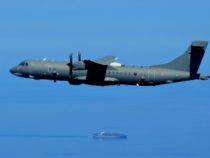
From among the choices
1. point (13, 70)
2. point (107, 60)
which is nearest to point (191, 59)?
point (107, 60)

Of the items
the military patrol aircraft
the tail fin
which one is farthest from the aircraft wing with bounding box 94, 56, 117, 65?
the tail fin

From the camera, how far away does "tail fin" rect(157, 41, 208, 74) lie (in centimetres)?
13462

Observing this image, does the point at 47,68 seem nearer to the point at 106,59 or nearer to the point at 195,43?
→ the point at 106,59

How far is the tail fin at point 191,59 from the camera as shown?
135 meters

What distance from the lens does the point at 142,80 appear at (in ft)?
435

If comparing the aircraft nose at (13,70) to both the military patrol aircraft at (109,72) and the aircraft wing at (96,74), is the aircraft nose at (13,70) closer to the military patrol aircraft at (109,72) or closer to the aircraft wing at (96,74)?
the military patrol aircraft at (109,72)

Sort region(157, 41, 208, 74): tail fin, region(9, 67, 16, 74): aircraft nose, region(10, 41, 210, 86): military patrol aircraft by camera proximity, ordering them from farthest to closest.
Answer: region(9, 67, 16, 74): aircraft nose < region(157, 41, 208, 74): tail fin < region(10, 41, 210, 86): military patrol aircraft

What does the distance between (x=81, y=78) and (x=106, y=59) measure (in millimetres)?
5104

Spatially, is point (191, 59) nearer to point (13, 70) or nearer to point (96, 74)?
point (96, 74)

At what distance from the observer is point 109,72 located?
132000 millimetres

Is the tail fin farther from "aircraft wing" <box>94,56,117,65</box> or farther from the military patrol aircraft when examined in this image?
"aircraft wing" <box>94,56,117,65</box>

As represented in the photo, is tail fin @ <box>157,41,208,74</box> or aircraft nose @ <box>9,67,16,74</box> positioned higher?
tail fin @ <box>157,41,208,74</box>

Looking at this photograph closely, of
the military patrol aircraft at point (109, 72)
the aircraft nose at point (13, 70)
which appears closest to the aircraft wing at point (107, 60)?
the military patrol aircraft at point (109, 72)

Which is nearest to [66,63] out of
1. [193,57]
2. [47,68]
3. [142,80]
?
[47,68]
